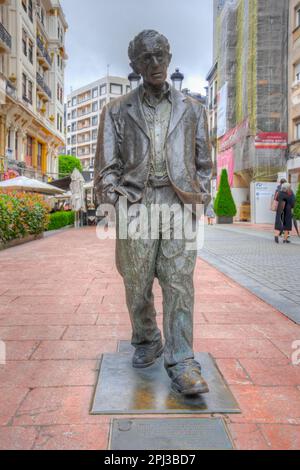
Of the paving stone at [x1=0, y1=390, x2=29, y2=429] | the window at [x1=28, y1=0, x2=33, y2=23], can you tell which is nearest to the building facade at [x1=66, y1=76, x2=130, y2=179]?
the window at [x1=28, y1=0, x2=33, y2=23]

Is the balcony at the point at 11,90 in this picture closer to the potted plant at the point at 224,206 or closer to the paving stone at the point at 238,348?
the potted plant at the point at 224,206

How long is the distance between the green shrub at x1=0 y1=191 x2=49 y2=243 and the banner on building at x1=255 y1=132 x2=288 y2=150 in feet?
45.6

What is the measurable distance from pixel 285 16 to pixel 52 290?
78.0ft

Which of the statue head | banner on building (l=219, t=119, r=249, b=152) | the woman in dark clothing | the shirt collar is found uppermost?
banner on building (l=219, t=119, r=249, b=152)

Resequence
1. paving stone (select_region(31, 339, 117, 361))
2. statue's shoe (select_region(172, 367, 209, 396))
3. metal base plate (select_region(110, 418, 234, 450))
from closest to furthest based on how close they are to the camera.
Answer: metal base plate (select_region(110, 418, 234, 450)), statue's shoe (select_region(172, 367, 209, 396)), paving stone (select_region(31, 339, 117, 361))

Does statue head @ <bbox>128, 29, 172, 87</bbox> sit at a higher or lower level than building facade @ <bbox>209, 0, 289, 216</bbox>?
lower

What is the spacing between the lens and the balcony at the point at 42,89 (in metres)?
34.2

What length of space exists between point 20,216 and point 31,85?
2267cm

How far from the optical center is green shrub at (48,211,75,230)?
62.5ft

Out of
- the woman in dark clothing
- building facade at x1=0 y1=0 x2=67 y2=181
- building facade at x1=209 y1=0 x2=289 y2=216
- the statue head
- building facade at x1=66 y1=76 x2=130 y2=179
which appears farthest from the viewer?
building facade at x1=66 y1=76 x2=130 y2=179

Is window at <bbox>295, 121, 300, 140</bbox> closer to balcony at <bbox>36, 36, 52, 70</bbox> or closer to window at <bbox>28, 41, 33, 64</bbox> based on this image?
window at <bbox>28, 41, 33, 64</bbox>

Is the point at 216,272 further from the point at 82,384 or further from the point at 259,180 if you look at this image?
the point at 259,180

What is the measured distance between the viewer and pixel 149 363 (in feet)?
10.2
